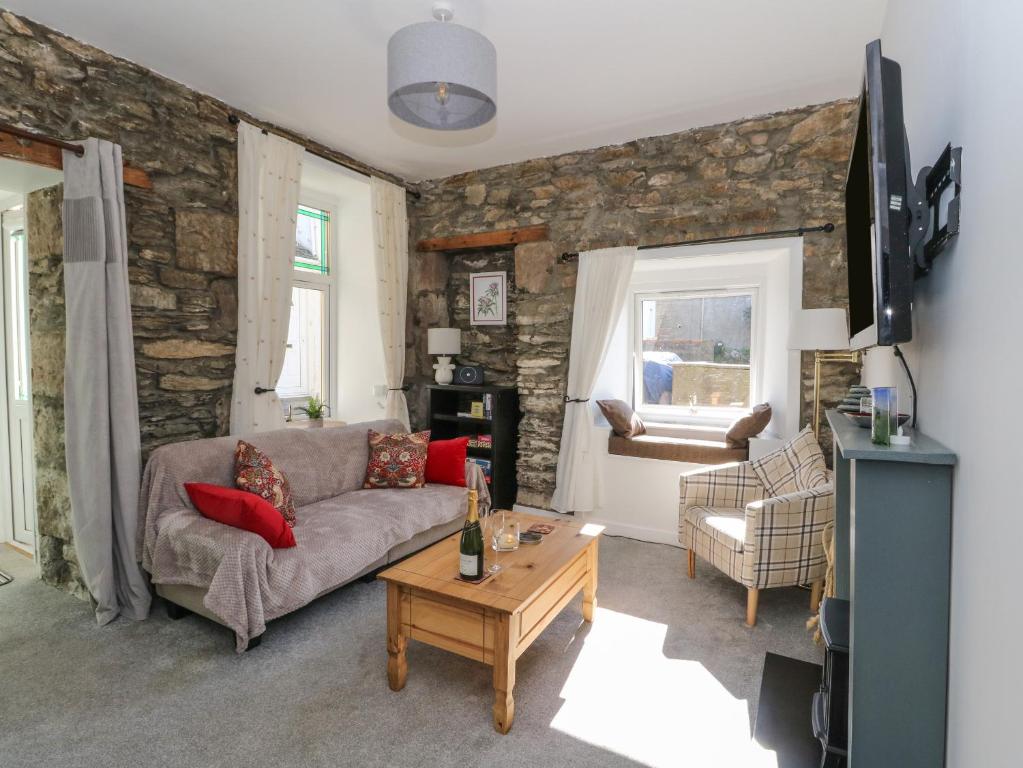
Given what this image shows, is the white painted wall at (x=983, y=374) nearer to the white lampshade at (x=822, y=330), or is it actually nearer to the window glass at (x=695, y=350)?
the white lampshade at (x=822, y=330)

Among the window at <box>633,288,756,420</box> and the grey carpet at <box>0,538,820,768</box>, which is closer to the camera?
the grey carpet at <box>0,538,820,768</box>

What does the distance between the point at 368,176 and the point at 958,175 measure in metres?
3.93

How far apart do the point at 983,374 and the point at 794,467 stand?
2.24 m

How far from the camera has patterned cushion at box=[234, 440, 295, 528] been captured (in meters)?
2.80

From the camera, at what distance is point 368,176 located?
4324 mm

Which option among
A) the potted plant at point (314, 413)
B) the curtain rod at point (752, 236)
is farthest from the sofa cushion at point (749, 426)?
the potted plant at point (314, 413)

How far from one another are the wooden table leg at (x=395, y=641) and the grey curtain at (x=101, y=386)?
4.60 feet

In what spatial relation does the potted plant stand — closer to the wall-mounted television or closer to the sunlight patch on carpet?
the sunlight patch on carpet

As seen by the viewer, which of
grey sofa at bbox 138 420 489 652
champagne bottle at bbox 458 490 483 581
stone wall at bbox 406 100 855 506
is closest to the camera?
champagne bottle at bbox 458 490 483 581

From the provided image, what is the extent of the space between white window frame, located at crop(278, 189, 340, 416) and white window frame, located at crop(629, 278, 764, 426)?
248 cm

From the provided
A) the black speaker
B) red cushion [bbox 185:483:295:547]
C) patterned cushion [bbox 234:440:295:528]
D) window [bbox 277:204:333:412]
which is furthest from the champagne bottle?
window [bbox 277:204:333:412]

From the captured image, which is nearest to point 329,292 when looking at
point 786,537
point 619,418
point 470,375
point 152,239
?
point 470,375

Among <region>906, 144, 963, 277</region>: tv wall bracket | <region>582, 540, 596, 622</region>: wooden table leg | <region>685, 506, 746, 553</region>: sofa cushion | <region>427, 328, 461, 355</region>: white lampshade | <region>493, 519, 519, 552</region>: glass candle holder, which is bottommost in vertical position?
<region>582, 540, 596, 622</region>: wooden table leg

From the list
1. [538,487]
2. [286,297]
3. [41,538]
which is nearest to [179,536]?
[41,538]
